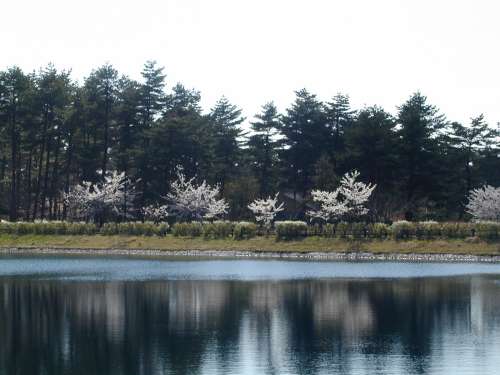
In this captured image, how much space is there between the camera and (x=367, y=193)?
3083 inches

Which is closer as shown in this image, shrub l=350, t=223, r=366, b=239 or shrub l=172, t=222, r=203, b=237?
shrub l=350, t=223, r=366, b=239

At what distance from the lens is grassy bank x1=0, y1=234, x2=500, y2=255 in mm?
64750

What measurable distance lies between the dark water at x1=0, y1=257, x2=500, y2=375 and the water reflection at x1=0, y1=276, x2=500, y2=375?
53 mm

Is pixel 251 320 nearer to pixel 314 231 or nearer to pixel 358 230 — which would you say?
pixel 358 230

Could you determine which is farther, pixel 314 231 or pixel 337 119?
pixel 337 119

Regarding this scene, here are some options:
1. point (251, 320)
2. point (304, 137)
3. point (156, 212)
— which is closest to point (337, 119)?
point (304, 137)

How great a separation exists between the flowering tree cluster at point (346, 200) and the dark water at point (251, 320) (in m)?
21.7

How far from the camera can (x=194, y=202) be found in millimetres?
86688

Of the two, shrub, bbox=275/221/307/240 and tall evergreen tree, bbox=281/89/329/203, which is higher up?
tall evergreen tree, bbox=281/89/329/203

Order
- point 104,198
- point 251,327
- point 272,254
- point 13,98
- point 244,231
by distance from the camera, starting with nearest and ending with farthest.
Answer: point 251,327 → point 272,254 → point 244,231 → point 104,198 → point 13,98

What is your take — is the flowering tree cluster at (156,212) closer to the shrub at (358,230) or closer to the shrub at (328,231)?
the shrub at (328,231)

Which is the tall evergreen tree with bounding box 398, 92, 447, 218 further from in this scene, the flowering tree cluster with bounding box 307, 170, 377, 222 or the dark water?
the dark water

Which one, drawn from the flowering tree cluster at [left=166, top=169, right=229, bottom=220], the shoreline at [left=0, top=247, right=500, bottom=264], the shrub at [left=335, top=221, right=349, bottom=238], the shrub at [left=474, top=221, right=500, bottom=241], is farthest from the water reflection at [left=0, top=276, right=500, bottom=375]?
the flowering tree cluster at [left=166, top=169, right=229, bottom=220]

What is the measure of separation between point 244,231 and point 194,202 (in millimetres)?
14009
